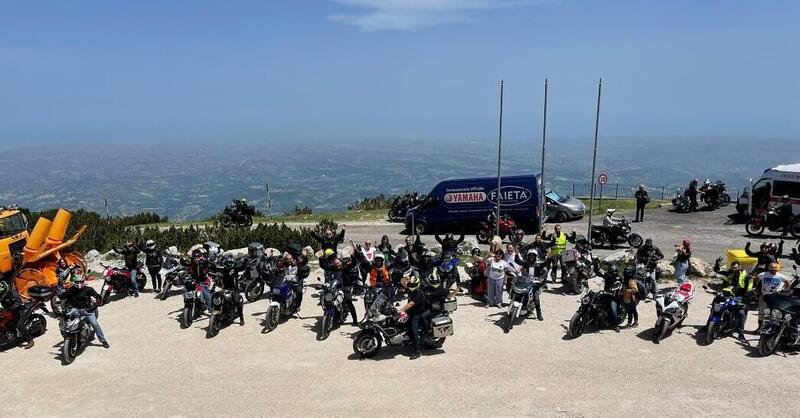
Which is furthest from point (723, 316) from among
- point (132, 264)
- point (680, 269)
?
point (132, 264)

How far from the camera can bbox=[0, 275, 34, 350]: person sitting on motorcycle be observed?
39.1 feet

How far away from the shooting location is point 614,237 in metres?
21.3

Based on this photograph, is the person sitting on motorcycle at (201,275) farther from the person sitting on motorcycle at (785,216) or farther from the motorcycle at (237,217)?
the person sitting on motorcycle at (785,216)

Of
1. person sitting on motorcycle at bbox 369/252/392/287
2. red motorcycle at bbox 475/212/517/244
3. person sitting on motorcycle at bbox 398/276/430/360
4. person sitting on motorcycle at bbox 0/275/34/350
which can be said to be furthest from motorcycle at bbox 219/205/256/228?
person sitting on motorcycle at bbox 398/276/430/360

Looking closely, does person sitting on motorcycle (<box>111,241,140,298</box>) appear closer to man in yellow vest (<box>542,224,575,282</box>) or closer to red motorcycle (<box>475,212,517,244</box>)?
man in yellow vest (<box>542,224,575,282</box>)

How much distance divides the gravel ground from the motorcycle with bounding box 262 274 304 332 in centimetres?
28

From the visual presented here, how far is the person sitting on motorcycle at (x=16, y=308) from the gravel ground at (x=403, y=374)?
11.0 inches

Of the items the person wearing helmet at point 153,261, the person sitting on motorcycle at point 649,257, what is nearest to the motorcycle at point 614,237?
the person sitting on motorcycle at point 649,257

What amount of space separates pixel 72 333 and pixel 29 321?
218 centimetres

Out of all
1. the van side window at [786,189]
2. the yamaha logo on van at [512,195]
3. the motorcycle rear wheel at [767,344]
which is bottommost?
the motorcycle rear wheel at [767,344]

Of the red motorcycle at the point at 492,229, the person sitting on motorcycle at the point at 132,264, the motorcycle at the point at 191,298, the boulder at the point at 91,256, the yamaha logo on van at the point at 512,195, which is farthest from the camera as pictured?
the yamaha logo on van at the point at 512,195

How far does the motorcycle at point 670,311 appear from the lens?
1152cm

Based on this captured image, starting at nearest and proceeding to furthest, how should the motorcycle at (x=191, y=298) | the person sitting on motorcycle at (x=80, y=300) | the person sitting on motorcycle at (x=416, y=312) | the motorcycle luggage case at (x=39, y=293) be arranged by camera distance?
the person sitting on motorcycle at (x=416, y=312), the person sitting on motorcycle at (x=80, y=300), the motorcycle luggage case at (x=39, y=293), the motorcycle at (x=191, y=298)

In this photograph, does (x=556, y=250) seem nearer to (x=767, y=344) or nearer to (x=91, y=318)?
(x=767, y=344)
